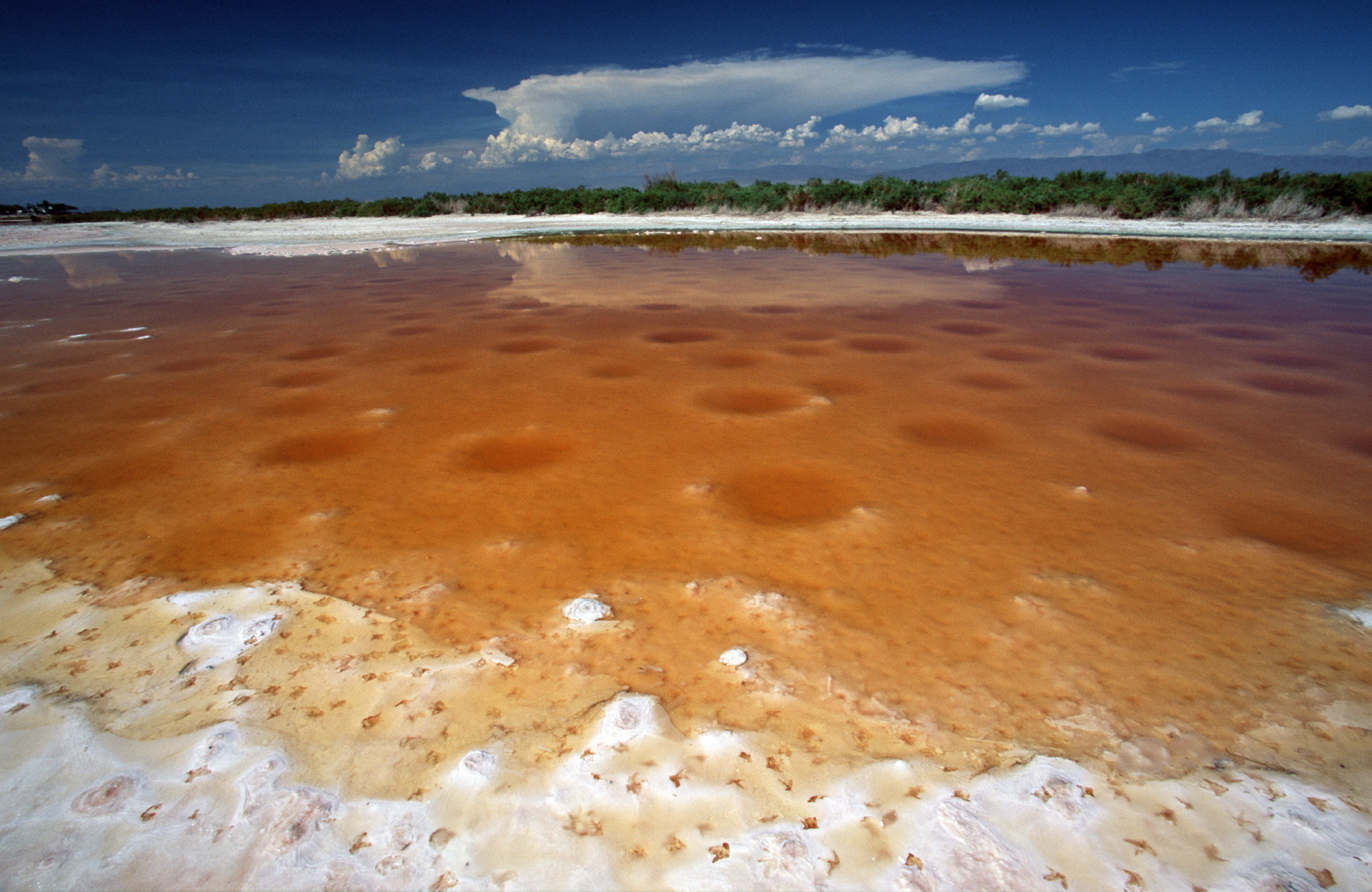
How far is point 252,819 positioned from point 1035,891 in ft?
5.78

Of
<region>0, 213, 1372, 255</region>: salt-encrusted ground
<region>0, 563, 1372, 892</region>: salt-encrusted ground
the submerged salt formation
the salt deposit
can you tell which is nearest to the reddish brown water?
the submerged salt formation

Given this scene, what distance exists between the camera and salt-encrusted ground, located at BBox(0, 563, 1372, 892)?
134 centimetres

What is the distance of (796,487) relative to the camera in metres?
2.98

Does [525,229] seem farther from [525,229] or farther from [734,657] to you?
[734,657]

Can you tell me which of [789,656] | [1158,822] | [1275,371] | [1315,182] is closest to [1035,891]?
[1158,822]

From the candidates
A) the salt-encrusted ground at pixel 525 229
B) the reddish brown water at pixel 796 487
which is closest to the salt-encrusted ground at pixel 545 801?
the reddish brown water at pixel 796 487

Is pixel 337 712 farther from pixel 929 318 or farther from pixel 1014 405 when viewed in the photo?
pixel 929 318

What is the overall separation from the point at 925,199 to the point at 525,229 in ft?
44.6

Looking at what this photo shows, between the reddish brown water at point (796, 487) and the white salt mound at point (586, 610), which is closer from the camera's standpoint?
the reddish brown water at point (796, 487)

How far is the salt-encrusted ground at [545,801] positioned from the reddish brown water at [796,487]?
0.62 feet

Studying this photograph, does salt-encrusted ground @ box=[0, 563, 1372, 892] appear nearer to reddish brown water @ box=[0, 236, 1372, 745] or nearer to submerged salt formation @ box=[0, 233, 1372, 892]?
submerged salt formation @ box=[0, 233, 1372, 892]

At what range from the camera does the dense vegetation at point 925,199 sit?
1561 centimetres

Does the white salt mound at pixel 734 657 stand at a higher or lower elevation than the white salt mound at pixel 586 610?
A: lower

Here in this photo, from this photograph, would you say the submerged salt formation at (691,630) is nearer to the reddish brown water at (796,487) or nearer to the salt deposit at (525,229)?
the reddish brown water at (796,487)
